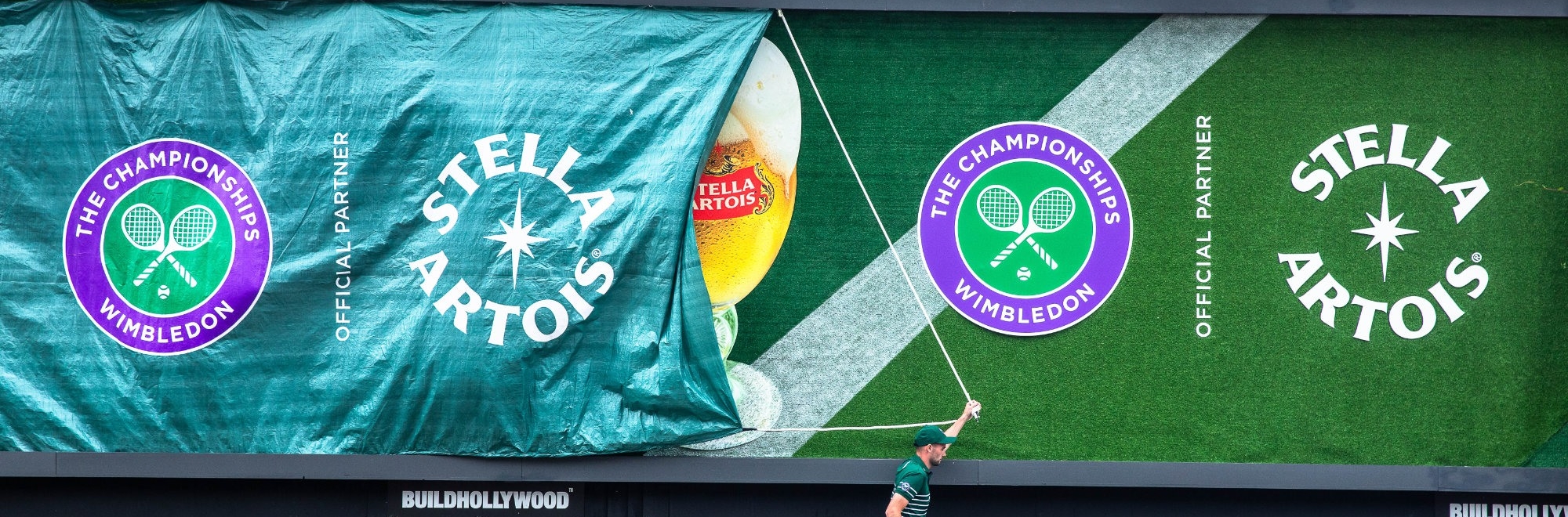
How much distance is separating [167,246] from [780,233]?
118 inches

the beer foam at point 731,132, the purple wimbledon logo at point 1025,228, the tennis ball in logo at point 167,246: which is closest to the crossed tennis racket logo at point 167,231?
the tennis ball in logo at point 167,246

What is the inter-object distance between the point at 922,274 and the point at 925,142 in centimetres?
66

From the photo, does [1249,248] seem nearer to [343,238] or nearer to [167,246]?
[343,238]

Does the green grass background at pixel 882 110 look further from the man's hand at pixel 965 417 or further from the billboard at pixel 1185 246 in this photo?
the man's hand at pixel 965 417

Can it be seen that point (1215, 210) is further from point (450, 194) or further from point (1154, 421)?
point (450, 194)

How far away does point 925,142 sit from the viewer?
701 centimetres

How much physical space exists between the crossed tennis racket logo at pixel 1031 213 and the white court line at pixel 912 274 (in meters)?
0.34

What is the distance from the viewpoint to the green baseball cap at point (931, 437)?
6.60 meters

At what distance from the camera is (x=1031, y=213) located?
6961 millimetres

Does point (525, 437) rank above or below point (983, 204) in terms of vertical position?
below

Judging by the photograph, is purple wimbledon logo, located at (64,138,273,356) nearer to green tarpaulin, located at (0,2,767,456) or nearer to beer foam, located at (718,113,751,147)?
green tarpaulin, located at (0,2,767,456)

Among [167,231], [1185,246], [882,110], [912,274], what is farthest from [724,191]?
[167,231]

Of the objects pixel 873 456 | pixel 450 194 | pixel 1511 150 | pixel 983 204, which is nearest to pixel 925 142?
pixel 983 204

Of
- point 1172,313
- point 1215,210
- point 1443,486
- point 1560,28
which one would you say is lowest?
point 1443,486
